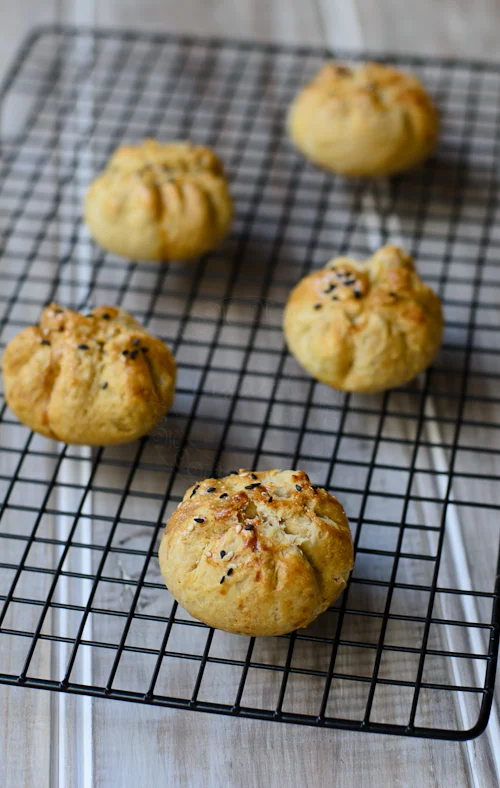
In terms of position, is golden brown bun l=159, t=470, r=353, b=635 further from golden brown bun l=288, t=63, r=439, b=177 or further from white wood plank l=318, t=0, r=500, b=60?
white wood plank l=318, t=0, r=500, b=60

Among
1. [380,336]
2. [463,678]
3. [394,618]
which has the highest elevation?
[380,336]

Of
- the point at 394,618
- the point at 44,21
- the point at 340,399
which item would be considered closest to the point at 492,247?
the point at 340,399

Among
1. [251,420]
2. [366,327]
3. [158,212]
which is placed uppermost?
[158,212]

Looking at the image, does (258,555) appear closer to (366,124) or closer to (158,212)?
(158,212)

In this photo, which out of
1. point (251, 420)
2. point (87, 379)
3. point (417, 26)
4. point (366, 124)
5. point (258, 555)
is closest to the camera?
point (258, 555)

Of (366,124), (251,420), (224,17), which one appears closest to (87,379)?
(251,420)

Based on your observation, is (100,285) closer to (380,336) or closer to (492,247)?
(380,336)

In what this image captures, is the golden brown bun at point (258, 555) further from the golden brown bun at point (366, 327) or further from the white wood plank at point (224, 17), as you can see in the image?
the white wood plank at point (224, 17)
